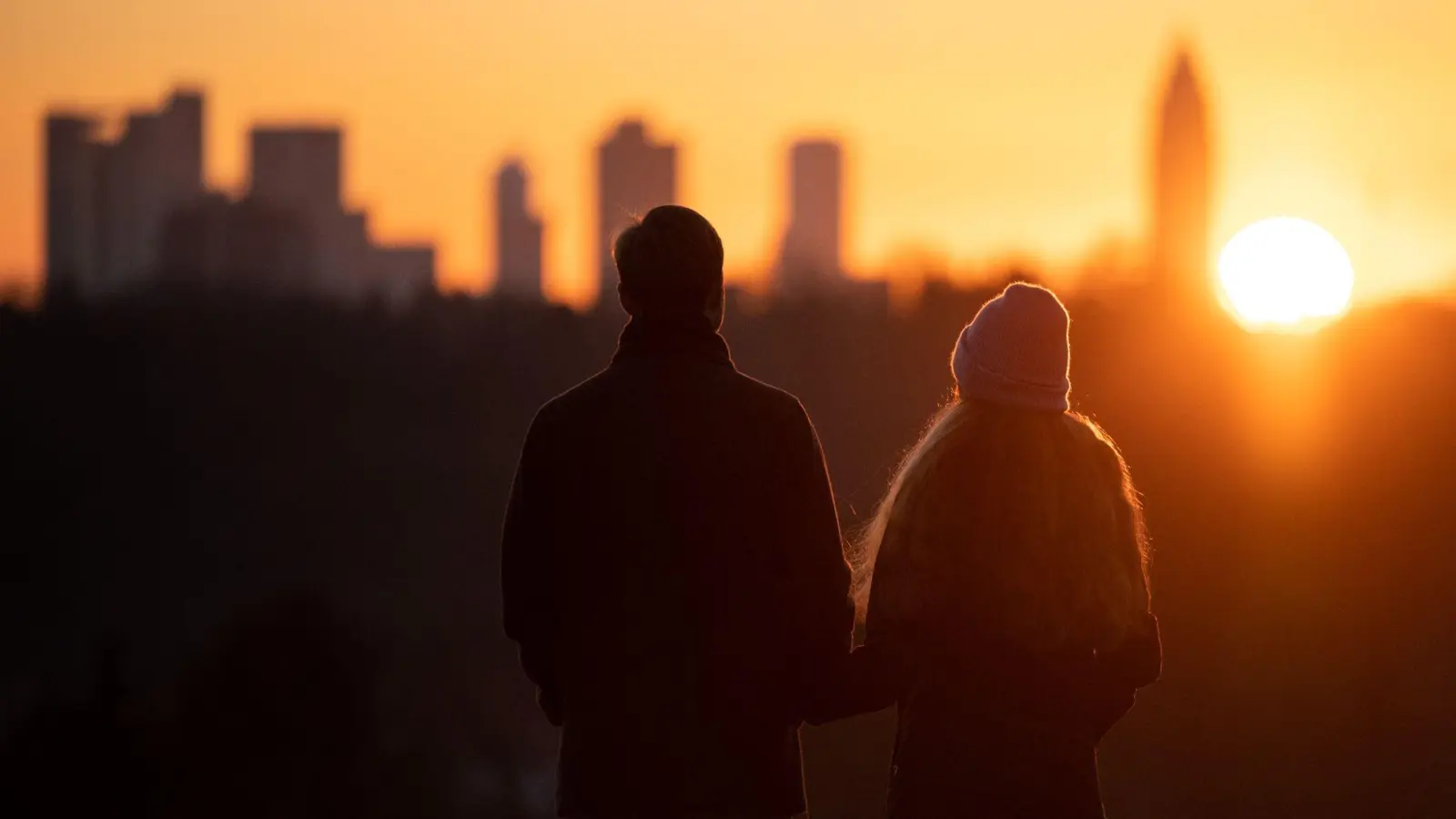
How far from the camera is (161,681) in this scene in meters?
64.2

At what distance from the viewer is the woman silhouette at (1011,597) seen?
4.37m

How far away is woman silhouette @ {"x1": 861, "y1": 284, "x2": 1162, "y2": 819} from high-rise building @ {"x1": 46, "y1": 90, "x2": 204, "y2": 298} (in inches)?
5121

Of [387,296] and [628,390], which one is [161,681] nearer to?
[387,296]

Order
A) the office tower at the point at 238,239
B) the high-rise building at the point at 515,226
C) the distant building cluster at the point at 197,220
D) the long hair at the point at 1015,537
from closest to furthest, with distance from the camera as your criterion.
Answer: the long hair at the point at 1015,537 → the distant building cluster at the point at 197,220 → the office tower at the point at 238,239 → the high-rise building at the point at 515,226

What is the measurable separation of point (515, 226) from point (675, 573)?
173 meters

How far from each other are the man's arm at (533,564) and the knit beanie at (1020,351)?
0.96 metres

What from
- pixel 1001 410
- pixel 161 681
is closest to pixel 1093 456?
pixel 1001 410

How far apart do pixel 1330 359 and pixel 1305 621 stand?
13849mm

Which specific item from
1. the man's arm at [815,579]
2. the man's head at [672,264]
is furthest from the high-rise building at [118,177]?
the man's arm at [815,579]

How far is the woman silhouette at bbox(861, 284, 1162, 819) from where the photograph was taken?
437cm

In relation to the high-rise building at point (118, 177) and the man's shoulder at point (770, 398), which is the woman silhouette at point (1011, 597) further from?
the high-rise building at point (118, 177)

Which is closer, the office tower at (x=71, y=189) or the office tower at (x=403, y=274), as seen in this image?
the office tower at (x=403, y=274)

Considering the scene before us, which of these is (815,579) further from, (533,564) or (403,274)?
(403,274)

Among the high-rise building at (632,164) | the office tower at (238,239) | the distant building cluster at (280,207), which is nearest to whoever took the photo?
the office tower at (238,239)
